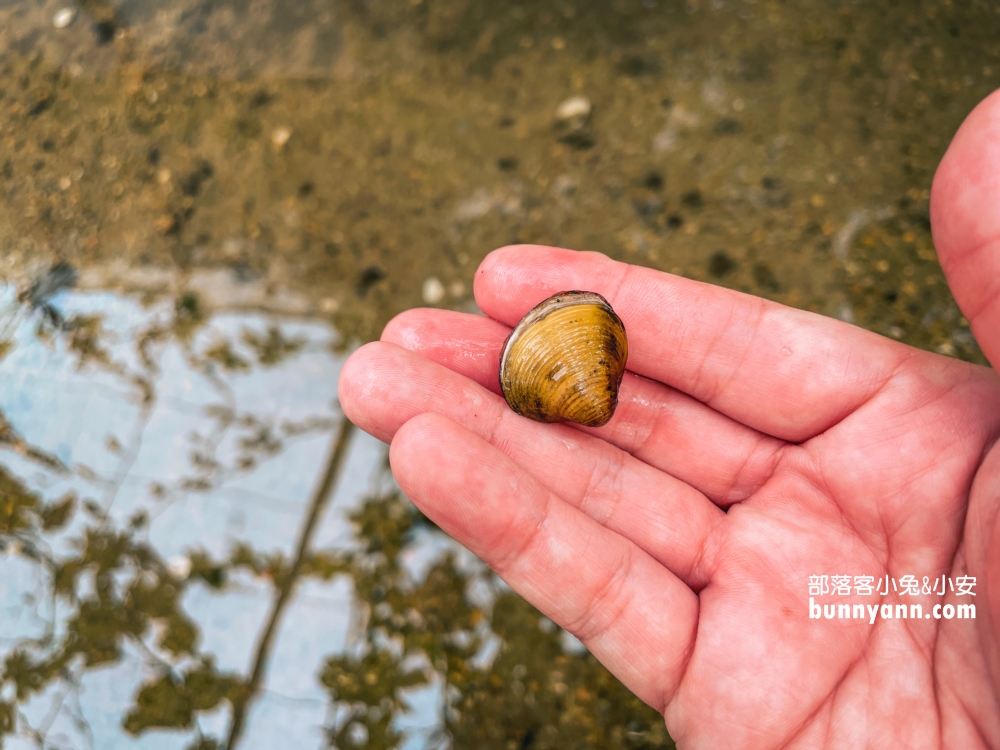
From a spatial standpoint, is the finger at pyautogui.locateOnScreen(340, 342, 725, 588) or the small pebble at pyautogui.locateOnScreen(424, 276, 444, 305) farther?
the small pebble at pyautogui.locateOnScreen(424, 276, 444, 305)

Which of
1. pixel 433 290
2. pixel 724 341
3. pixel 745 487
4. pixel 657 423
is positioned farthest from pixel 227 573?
pixel 724 341

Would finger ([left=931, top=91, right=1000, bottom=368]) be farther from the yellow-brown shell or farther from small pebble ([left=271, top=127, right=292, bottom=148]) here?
small pebble ([left=271, top=127, right=292, bottom=148])

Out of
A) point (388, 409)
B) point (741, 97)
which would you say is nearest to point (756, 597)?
point (388, 409)

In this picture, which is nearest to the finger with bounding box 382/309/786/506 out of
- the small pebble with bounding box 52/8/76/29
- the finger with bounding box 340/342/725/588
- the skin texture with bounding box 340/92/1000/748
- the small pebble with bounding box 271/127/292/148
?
the skin texture with bounding box 340/92/1000/748

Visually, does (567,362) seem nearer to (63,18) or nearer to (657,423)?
(657,423)

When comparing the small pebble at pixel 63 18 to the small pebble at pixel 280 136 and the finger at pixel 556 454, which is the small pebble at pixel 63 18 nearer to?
the small pebble at pixel 280 136

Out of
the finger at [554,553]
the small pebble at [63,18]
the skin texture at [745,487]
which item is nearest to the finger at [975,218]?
the skin texture at [745,487]
